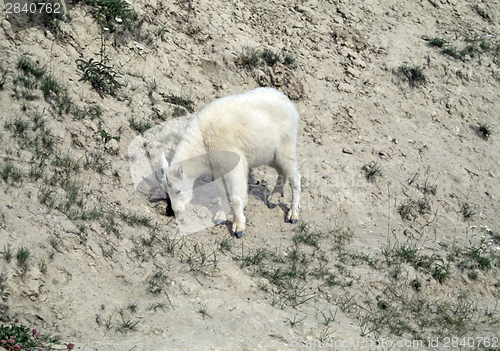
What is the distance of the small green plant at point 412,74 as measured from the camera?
421 inches

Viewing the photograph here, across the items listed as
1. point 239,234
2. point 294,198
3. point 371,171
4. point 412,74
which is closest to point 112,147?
point 239,234

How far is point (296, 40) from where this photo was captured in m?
10.7

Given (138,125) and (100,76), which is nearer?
(138,125)

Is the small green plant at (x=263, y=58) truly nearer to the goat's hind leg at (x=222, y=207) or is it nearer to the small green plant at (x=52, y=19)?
the goat's hind leg at (x=222, y=207)

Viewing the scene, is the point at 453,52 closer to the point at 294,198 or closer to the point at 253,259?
the point at 294,198

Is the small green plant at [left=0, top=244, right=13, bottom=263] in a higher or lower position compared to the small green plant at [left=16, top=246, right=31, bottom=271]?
higher

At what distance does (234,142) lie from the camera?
20.6ft

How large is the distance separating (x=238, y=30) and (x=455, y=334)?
8.66m

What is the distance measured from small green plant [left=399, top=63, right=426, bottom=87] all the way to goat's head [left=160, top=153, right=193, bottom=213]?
7550 mm

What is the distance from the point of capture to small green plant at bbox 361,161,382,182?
8.26m

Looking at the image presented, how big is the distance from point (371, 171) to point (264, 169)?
2355 mm

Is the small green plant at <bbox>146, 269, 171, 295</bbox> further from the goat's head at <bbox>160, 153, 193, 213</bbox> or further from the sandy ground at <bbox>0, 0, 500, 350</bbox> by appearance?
the goat's head at <bbox>160, 153, 193, 213</bbox>

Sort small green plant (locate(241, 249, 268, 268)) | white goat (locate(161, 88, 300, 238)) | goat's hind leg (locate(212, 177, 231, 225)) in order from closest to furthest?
small green plant (locate(241, 249, 268, 268)) → white goat (locate(161, 88, 300, 238)) → goat's hind leg (locate(212, 177, 231, 225))

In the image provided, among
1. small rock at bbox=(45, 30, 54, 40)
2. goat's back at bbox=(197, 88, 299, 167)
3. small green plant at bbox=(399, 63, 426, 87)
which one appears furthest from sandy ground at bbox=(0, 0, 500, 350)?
goat's back at bbox=(197, 88, 299, 167)
